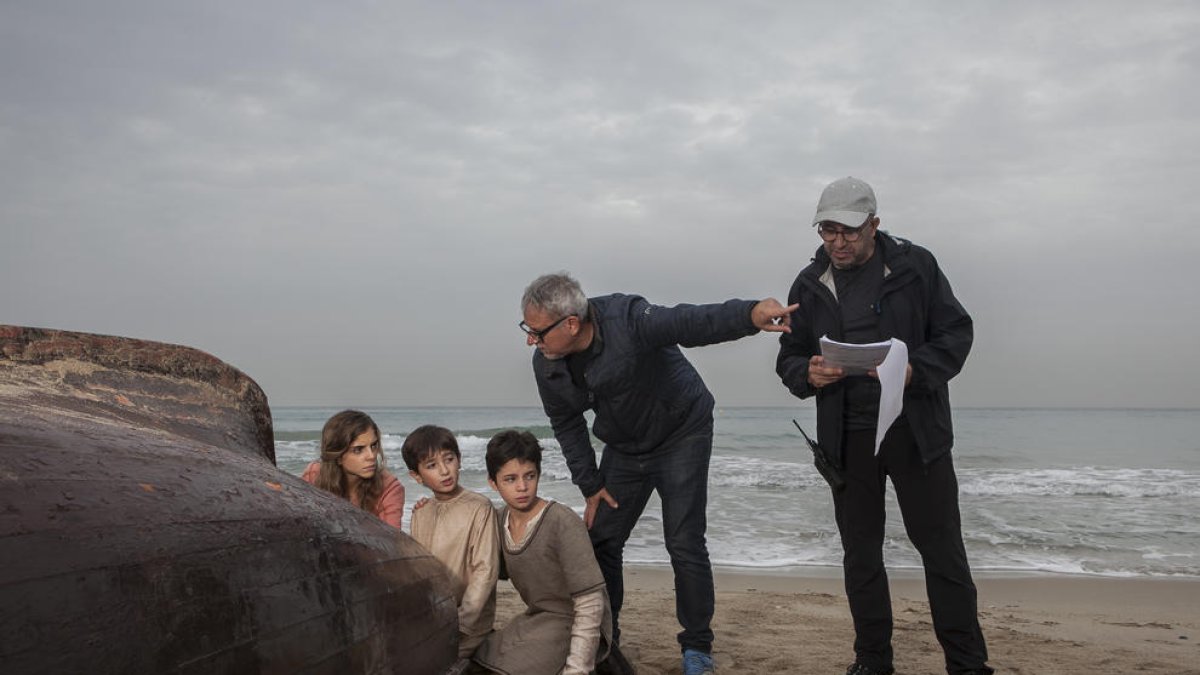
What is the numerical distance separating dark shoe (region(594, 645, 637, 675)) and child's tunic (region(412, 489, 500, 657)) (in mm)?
494

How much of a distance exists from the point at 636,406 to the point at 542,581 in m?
0.83

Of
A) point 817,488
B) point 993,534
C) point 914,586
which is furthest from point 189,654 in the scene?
point 817,488

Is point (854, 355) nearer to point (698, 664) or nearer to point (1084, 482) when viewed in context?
point (698, 664)

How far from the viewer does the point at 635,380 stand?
387cm

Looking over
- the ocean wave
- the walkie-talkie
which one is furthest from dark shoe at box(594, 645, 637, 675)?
the ocean wave

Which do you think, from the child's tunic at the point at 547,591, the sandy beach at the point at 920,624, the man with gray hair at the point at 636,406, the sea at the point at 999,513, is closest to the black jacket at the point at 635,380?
the man with gray hair at the point at 636,406

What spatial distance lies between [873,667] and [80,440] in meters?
2.99

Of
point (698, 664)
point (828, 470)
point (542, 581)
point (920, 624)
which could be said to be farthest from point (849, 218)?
point (920, 624)

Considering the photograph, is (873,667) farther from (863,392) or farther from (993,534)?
(993,534)

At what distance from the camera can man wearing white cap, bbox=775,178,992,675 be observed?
350 cm

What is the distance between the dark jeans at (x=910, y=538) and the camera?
3.51 m

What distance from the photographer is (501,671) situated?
3359 millimetres

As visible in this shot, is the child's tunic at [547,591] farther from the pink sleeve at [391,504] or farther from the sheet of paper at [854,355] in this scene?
the sheet of paper at [854,355]

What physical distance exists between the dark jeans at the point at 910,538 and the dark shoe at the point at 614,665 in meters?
0.92
